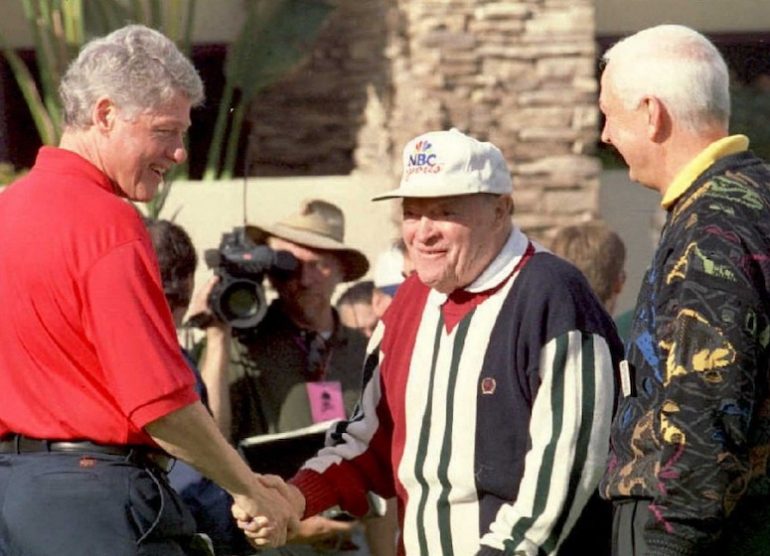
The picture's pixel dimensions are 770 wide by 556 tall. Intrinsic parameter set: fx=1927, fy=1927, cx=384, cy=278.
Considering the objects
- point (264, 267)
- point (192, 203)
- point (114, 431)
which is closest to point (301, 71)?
point (192, 203)

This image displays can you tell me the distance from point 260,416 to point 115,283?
219 centimetres

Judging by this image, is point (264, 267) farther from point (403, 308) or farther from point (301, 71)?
point (301, 71)

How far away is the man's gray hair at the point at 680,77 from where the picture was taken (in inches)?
147

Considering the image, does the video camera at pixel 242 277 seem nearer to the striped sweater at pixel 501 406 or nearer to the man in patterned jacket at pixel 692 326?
the striped sweater at pixel 501 406

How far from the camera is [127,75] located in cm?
413

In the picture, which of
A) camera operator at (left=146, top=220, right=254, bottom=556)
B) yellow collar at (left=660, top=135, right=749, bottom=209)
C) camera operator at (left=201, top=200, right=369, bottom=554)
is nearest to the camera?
yellow collar at (left=660, top=135, right=749, bottom=209)

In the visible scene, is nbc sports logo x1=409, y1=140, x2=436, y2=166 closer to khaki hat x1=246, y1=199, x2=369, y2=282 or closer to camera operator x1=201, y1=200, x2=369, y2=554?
camera operator x1=201, y1=200, x2=369, y2=554

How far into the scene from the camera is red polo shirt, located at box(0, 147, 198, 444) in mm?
3955

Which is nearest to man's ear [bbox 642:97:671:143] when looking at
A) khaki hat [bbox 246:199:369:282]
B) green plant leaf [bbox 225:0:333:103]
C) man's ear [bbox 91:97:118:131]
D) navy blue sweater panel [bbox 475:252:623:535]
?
navy blue sweater panel [bbox 475:252:623:535]

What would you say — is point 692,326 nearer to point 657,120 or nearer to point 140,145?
point 657,120

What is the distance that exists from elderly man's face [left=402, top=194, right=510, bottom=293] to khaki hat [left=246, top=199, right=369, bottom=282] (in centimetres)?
205

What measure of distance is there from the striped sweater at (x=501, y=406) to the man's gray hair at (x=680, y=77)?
2.11ft

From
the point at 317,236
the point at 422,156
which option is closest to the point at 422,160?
the point at 422,156

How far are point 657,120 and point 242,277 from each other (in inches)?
102
